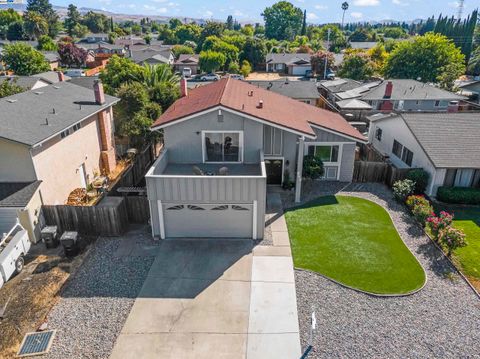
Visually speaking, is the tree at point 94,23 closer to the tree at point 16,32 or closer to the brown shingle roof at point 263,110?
the tree at point 16,32

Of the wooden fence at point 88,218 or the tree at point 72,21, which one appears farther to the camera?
the tree at point 72,21

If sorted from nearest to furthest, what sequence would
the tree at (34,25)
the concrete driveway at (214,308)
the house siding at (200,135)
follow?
1. the concrete driveway at (214,308)
2. the house siding at (200,135)
3. the tree at (34,25)

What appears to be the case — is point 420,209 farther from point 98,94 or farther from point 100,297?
point 98,94

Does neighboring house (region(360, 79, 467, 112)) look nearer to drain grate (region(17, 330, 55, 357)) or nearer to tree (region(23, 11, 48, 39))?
drain grate (region(17, 330, 55, 357))

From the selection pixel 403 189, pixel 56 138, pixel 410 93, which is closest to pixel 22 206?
pixel 56 138

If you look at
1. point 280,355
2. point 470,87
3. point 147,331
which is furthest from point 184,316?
point 470,87

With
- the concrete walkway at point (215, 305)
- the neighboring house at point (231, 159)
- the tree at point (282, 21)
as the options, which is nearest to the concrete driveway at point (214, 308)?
the concrete walkway at point (215, 305)
